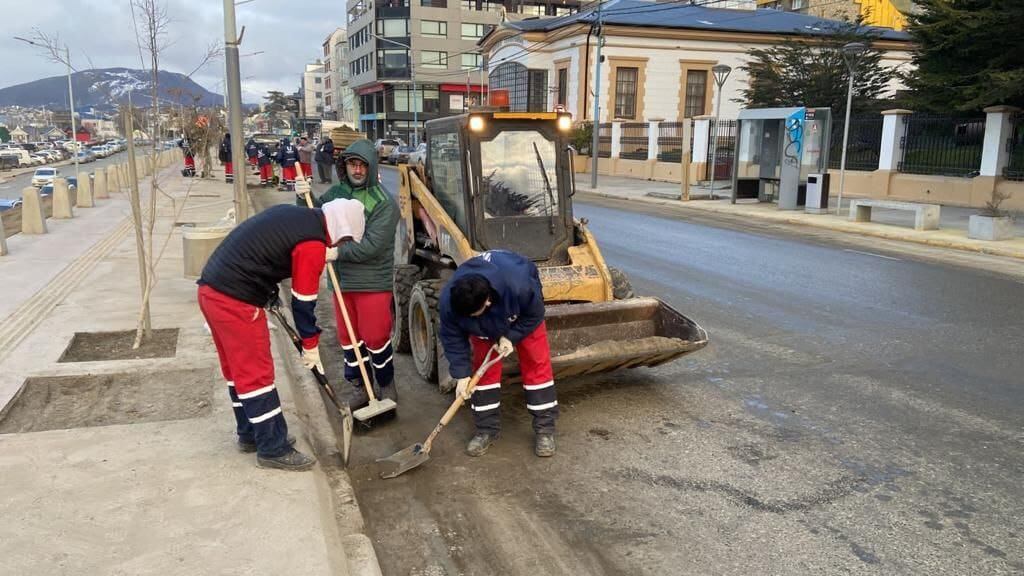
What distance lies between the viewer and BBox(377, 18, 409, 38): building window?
74.4 m

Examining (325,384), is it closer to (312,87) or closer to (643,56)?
(643,56)

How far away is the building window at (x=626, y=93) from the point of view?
39.7m

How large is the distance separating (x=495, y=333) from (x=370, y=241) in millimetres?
1222

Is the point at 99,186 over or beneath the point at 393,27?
beneath

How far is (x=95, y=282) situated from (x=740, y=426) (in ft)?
24.4

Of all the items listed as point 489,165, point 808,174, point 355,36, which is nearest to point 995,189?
point 808,174

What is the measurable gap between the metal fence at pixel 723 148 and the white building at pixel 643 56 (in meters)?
12.5

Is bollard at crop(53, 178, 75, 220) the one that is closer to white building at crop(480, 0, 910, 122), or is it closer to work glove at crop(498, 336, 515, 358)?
work glove at crop(498, 336, 515, 358)

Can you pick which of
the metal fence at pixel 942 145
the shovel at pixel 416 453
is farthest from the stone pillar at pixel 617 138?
the shovel at pixel 416 453

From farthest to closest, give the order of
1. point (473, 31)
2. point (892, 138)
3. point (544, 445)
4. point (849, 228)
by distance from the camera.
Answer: point (473, 31), point (892, 138), point (849, 228), point (544, 445)

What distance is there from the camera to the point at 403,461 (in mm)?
4426

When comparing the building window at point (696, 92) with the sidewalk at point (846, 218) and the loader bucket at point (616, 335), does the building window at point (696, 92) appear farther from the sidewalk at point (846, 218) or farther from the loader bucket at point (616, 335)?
the loader bucket at point (616, 335)

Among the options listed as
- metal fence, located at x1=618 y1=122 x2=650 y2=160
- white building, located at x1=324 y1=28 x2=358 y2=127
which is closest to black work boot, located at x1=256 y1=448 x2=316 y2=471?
metal fence, located at x1=618 y1=122 x2=650 y2=160

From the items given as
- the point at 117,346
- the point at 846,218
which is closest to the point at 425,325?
the point at 117,346
